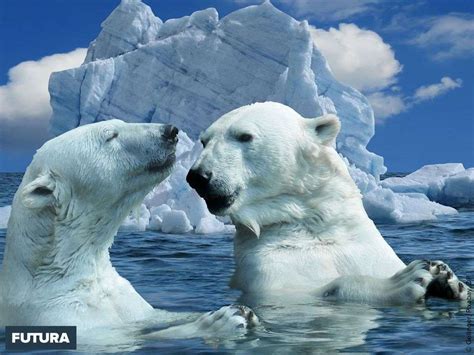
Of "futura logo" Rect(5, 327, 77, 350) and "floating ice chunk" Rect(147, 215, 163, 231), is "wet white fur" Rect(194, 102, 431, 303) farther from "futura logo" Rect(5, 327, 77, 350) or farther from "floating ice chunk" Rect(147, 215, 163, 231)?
"floating ice chunk" Rect(147, 215, 163, 231)

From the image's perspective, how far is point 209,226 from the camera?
1433 centimetres

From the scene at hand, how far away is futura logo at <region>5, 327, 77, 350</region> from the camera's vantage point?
3777mm

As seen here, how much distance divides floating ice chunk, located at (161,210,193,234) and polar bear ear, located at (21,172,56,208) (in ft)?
33.1

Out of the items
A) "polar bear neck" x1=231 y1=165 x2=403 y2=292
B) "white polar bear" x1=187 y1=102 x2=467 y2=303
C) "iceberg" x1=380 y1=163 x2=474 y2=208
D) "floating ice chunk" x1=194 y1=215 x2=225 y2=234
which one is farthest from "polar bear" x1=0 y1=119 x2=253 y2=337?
"iceberg" x1=380 y1=163 x2=474 y2=208

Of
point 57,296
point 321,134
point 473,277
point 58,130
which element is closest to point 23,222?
point 57,296

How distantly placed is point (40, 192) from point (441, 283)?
218 cm

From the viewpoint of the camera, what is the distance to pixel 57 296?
13.7ft

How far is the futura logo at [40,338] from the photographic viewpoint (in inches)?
149

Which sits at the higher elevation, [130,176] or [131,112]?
[131,112]

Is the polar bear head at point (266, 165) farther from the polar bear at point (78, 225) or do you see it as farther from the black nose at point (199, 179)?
the polar bear at point (78, 225)

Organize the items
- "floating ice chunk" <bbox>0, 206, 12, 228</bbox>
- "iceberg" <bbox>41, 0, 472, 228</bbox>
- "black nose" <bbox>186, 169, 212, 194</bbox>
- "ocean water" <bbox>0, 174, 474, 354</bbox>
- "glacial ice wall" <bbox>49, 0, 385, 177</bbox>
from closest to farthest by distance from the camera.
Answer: "ocean water" <bbox>0, 174, 474, 354</bbox> < "black nose" <bbox>186, 169, 212, 194</bbox> < "floating ice chunk" <bbox>0, 206, 12, 228</bbox> < "iceberg" <bbox>41, 0, 472, 228</bbox> < "glacial ice wall" <bbox>49, 0, 385, 177</bbox>

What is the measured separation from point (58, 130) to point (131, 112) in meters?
3.74

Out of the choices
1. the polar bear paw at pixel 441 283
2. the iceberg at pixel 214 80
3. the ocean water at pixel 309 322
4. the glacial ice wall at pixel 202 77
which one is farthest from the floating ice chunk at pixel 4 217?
the glacial ice wall at pixel 202 77

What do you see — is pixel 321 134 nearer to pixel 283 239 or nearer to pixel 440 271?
pixel 283 239
